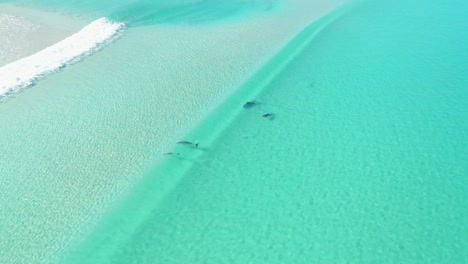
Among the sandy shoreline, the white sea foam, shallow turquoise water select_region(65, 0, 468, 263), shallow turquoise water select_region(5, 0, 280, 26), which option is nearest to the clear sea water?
shallow turquoise water select_region(65, 0, 468, 263)

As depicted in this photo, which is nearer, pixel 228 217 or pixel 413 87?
pixel 228 217

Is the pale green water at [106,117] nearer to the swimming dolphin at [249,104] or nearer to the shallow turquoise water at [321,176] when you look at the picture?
the shallow turquoise water at [321,176]

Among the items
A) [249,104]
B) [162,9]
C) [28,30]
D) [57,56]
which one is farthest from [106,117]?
[162,9]

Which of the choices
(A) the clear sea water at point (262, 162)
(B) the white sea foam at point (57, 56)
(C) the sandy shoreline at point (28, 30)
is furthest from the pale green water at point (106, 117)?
(C) the sandy shoreline at point (28, 30)

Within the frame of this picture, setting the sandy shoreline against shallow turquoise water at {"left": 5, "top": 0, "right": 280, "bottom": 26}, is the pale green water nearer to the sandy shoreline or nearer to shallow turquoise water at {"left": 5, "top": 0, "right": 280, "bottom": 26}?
shallow turquoise water at {"left": 5, "top": 0, "right": 280, "bottom": 26}

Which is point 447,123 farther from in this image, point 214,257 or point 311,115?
point 214,257

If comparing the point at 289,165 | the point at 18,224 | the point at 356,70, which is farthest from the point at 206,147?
the point at 356,70
